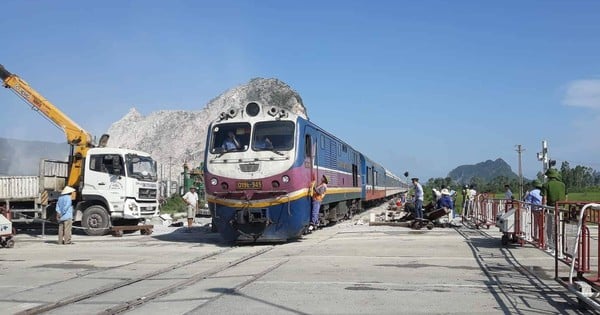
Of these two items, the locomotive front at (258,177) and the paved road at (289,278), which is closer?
the paved road at (289,278)

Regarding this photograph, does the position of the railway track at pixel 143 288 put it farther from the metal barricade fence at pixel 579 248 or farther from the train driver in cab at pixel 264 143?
the metal barricade fence at pixel 579 248

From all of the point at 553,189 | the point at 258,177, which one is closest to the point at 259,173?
the point at 258,177

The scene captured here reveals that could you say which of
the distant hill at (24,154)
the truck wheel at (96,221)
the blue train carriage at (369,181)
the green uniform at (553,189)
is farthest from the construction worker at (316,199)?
the distant hill at (24,154)

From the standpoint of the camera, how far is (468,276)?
10.4m

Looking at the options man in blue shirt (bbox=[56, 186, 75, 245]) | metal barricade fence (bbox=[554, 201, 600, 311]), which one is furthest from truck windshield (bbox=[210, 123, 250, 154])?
metal barricade fence (bbox=[554, 201, 600, 311])

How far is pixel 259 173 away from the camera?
15.7 metres

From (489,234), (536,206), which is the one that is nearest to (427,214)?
(489,234)

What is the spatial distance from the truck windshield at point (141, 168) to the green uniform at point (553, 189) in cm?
1373

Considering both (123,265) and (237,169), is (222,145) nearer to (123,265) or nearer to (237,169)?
(237,169)

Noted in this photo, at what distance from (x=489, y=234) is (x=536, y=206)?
259 inches

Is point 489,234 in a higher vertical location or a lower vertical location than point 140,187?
lower

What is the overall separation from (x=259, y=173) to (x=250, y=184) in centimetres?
37

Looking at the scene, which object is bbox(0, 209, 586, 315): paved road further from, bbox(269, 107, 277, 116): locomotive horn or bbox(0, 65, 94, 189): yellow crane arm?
bbox(0, 65, 94, 189): yellow crane arm

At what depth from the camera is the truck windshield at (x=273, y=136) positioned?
16.1 meters
